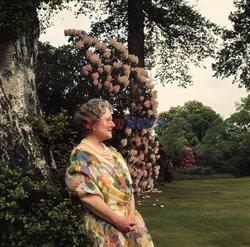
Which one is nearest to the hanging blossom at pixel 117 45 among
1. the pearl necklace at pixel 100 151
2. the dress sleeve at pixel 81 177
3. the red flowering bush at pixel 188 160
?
the pearl necklace at pixel 100 151

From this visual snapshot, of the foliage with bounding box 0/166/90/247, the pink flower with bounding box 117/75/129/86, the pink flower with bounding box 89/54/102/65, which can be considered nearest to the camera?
the foliage with bounding box 0/166/90/247

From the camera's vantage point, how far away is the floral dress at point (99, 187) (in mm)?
3627

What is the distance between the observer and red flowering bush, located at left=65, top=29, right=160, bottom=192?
1395cm

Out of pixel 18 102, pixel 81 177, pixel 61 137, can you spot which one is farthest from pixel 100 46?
pixel 81 177

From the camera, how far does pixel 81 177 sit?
364 centimetres

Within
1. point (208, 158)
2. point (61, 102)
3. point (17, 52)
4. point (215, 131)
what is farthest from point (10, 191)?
point (215, 131)

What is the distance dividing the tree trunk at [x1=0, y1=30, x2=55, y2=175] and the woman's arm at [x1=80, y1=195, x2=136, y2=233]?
10.5ft

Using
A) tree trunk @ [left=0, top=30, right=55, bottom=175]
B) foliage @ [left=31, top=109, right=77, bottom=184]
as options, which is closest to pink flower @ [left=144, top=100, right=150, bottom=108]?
foliage @ [left=31, top=109, right=77, bottom=184]

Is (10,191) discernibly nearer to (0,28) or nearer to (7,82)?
(7,82)

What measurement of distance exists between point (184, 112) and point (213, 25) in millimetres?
60035

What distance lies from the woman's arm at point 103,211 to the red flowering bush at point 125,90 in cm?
1008

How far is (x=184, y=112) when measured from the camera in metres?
83.5

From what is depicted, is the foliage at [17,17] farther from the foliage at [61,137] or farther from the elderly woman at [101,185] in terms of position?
the elderly woman at [101,185]

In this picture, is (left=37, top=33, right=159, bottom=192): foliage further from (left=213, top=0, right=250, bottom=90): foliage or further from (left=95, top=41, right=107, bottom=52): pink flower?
(left=213, top=0, right=250, bottom=90): foliage
